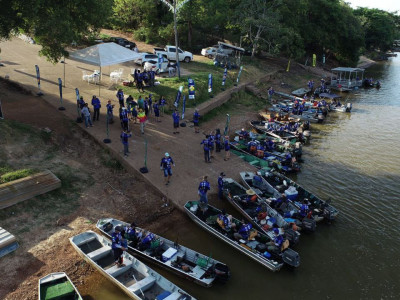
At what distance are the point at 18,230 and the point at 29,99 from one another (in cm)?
1269

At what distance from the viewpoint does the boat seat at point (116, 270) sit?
482 inches

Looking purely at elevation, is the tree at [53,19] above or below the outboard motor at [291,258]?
above

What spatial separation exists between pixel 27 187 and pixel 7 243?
10.6ft

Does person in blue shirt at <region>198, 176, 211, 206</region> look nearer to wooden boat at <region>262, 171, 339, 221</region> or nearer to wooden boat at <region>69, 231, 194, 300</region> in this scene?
wooden boat at <region>262, 171, 339, 221</region>

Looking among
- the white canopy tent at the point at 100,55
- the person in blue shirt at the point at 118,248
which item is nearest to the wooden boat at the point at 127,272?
the person in blue shirt at the point at 118,248

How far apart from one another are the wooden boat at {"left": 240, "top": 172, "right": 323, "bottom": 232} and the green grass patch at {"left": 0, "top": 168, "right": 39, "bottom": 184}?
11191mm

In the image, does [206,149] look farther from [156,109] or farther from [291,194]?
[156,109]

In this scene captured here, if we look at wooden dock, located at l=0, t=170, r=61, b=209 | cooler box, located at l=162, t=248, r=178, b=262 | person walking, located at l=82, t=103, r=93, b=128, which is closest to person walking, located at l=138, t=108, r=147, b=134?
person walking, located at l=82, t=103, r=93, b=128

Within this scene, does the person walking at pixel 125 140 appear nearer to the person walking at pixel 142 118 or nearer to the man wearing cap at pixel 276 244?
the person walking at pixel 142 118

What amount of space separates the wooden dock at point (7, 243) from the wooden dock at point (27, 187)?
1.85 m

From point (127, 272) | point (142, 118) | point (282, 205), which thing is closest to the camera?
point (127, 272)

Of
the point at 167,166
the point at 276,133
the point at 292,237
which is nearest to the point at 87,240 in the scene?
the point at 167,166

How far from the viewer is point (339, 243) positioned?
15523 millimetres

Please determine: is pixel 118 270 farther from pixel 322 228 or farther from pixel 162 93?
pixel 162 93
